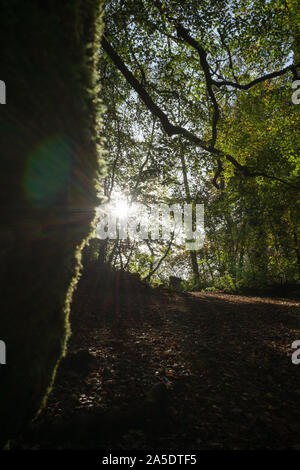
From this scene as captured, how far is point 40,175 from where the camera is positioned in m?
1.89

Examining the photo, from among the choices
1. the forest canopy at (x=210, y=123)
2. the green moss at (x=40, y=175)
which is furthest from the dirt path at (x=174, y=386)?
the forest canopy at (x=210, y=123)

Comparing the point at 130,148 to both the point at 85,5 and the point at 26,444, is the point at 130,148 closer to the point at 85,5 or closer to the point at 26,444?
the point at 85,5

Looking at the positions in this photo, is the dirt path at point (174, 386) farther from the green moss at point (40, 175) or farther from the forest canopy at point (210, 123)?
the forest canopy at point (210, 123)

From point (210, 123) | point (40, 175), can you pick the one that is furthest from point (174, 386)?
point (210, 123)

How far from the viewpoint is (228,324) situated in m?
6.09

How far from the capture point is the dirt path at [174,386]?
2.70 meters

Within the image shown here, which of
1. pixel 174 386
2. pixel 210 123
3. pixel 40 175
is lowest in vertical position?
pixel 174 386

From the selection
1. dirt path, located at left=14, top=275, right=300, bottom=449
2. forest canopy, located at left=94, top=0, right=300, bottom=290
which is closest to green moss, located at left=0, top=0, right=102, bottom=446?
dirt path, located at left=14, top=275, right=300, bottom=449

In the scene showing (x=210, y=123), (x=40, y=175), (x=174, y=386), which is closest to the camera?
(x=40, y=175)

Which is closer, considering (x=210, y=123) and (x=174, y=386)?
(x=174, y=386)

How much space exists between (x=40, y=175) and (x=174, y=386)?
332 centimetres

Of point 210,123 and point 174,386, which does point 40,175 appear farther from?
point 210,123

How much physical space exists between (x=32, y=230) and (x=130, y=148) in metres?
9.97

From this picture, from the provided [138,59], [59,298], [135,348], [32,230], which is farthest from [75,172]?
[138,59]
